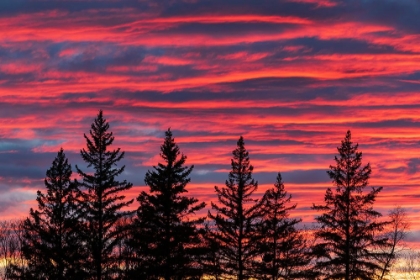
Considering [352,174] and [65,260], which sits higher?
[352,174]

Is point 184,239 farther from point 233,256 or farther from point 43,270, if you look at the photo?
point 43,270

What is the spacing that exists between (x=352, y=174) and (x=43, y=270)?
90.6ft

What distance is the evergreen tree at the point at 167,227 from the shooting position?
63312 millimetres

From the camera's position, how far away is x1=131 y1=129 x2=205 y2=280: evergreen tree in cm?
6331

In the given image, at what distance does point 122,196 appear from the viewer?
62.0 metres

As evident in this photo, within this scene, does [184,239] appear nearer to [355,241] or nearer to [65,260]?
[65,260]

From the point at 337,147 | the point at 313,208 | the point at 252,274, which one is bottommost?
the point at 252,274

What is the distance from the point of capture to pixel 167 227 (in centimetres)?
6406

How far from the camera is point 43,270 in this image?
65.2 meters

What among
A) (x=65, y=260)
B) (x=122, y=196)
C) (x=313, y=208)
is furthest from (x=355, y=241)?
(x=65, y=260)

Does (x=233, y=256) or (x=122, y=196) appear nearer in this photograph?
(x=122, y=196)

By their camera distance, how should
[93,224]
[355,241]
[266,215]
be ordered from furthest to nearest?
[266,215] < [355,241] < [93,224]

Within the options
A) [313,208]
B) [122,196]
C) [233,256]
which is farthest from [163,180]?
[313,208]

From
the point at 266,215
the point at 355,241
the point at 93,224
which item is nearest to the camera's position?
the point at 93,224
